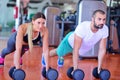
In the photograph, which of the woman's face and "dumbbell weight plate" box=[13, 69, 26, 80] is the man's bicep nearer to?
the woman's face

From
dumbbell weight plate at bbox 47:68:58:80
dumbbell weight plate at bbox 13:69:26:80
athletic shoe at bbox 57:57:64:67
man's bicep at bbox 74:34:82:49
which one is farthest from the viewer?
athletic shoe at bbox 57:57:64:67

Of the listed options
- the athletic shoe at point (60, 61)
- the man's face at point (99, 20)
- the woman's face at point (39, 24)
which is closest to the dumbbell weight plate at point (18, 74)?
the woman's face at point (39, 24)

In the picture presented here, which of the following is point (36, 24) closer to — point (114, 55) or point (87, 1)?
point (87, 1)

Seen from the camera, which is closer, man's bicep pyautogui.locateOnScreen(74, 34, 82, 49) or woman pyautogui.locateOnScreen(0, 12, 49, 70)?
woman pyautogui.locateOnScreen(0, 12, 49, 70)

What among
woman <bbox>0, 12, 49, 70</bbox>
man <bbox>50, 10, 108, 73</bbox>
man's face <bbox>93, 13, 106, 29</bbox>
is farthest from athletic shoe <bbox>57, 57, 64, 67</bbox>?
man's face <bbox>93, 13, 106, 29</bbox>

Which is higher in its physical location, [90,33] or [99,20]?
[99,20]

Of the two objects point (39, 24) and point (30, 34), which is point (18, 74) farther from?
point (39, 24)

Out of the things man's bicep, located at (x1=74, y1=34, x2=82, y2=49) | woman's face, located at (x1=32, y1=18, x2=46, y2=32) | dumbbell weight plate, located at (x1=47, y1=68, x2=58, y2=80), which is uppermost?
woman's face, located at (x1=32, y1=18, x2=46, y2=32)

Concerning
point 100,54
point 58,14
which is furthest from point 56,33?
point 100,54

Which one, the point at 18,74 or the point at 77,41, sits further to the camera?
the point at 77,41

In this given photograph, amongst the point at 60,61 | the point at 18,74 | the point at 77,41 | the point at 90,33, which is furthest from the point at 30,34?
the point at 60,61

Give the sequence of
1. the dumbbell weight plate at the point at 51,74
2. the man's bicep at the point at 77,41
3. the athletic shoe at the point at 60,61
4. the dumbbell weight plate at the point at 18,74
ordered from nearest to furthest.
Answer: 1. the dumbbell weight plate at the point at 18,74
2. the dumbbell weight plate at the point at 51,74
3. the man's bicep at the point at 77,41
4. the athletic shoe at the point at 60,61

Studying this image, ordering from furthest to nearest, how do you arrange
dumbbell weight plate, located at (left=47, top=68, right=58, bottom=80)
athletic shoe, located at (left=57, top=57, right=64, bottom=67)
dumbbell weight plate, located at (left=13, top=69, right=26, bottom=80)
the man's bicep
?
1. athletic shoe, located at (left=57, top=57, right=64, bottom=67)
2. the man's bicep
3. dumbbell weight plate, located at (left=47, top=68, right=58, bottom=80)
4. dumbbell weight plate, located at (left=13, top=69, right=26, bottom=80)

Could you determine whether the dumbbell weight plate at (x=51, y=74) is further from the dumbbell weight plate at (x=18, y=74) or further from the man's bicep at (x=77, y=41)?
the man's bicep at (x=77, y=41)
